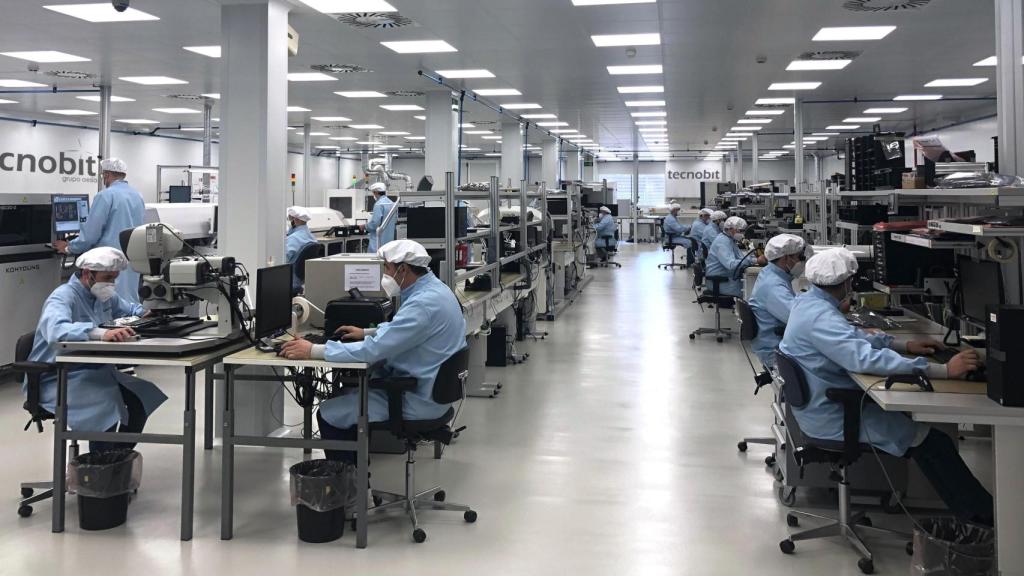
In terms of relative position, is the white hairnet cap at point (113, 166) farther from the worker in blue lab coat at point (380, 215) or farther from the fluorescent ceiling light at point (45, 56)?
the fluorescent ceiling light at point (45, 56)

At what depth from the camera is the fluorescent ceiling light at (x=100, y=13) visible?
18.6 feet

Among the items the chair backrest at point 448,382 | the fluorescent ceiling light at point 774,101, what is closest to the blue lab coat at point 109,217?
the chair backrest at point 448,382

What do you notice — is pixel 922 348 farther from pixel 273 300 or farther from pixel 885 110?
pixel 885 110

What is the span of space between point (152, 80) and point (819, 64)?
24.1 feet

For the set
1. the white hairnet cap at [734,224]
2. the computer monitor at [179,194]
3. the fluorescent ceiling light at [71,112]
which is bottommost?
the white hairnet cap at [734,224]

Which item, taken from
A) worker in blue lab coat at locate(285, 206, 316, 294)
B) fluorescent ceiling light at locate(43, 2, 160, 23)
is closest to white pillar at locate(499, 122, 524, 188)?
worker in blue lab coat at locate(285, 206, 316, 294)

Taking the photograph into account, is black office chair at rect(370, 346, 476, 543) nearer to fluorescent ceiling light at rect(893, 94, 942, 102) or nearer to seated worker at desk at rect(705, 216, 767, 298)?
seated worker at desk at rect(705, 216, 767, 298)

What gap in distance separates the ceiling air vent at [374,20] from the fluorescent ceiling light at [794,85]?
5.05m

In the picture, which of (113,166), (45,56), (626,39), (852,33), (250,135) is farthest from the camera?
A: (45,56)

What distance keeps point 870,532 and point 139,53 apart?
7.31 meters

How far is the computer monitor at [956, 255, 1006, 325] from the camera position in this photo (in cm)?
298

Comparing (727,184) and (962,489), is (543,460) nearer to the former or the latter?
(962,489)

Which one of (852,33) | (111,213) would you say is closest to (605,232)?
(852,33)

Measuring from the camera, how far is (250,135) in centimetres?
441
